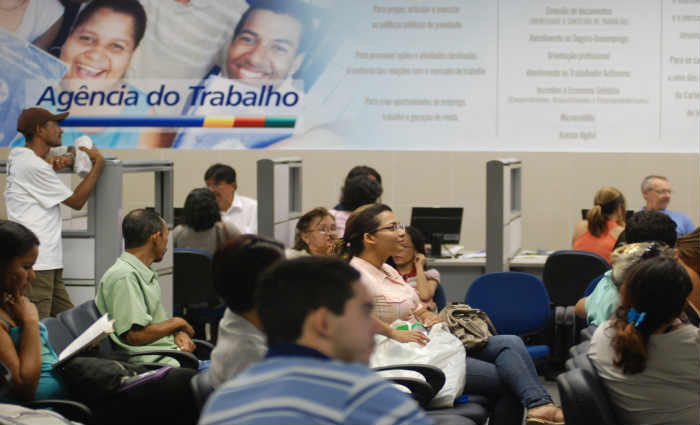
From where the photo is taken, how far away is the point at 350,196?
524 centimetres

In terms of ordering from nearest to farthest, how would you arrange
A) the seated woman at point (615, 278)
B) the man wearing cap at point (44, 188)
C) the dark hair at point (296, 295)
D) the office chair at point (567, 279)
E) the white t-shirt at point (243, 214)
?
the dark hair at point (296, 295), the seated woman at point (615, 278), the man wearing cap at point (44, 188), the office chair at point (567, 279), the white t-shirt at point (243, 214)

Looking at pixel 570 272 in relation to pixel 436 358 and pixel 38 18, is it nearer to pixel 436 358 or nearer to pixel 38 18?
pixel 436 358

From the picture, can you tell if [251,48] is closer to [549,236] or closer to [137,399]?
[549,236]

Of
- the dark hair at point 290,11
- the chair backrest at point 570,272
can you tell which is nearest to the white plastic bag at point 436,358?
the chair backrest at point 570,272

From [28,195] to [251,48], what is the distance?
3932 mm

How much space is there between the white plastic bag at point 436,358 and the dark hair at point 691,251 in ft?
3.10

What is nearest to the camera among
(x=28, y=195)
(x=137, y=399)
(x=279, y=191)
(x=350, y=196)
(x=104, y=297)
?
(x=137, y=399)

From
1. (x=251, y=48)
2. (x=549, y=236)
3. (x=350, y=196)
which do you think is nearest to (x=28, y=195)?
(x=350, y=196)

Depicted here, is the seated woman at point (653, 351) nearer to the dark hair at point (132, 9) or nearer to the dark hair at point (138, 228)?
the dark hair at point (138, 228)

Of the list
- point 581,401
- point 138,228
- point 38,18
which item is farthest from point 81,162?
point 38,18

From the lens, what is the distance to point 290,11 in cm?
798

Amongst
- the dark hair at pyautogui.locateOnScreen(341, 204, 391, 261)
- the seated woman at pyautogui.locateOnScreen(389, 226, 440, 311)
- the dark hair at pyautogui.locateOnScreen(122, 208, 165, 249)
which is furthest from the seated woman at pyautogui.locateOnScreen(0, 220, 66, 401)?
the seated woman at pyautogui.locateOnScreen(389, 226, 440, 311)

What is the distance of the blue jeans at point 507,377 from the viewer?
3.58m

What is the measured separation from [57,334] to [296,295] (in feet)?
7.33
